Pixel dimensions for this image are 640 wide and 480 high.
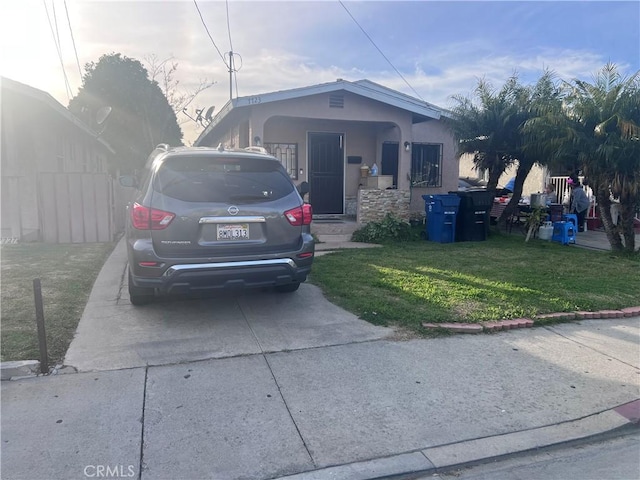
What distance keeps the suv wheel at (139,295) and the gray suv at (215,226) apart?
0.72 meters

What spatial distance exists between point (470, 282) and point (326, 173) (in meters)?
6.85

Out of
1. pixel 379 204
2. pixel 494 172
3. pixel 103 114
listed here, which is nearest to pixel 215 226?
pixel 379 204

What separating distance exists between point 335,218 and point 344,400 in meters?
9.03

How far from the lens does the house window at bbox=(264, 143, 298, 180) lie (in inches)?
494

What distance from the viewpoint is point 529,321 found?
5.25 meters

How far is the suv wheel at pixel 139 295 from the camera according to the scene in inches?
212

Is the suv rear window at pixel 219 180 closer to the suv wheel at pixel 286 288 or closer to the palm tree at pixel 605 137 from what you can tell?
the suv wheel at pixel 286 288

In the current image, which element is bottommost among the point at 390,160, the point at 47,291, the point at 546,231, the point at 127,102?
the point at 47,291

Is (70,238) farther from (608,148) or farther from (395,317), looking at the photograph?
(608,148)

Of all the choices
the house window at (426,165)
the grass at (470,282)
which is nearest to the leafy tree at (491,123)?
the house window at (426,165)

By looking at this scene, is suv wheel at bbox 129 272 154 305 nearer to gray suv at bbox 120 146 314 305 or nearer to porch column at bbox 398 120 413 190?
gray suv at bbox 120 146 314 305

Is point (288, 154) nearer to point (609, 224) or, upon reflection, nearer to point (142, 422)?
point (609, 224)

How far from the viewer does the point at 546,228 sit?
1191 cm

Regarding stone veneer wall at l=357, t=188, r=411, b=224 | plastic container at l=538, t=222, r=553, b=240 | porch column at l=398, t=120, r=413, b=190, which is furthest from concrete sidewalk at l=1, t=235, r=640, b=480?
porch column at l=398, t=120, r=413, b=190
